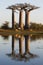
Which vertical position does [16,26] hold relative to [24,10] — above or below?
below

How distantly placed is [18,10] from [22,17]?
7.78 feet

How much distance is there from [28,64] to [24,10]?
52.4 meters

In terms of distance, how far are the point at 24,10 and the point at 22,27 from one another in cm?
402

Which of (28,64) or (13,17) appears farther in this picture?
(13,17)

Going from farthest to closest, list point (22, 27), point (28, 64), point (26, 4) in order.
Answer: point (22, 27) < point (26, 4) < point (28, 64)

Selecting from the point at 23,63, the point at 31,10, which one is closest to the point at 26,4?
the point at 31,10

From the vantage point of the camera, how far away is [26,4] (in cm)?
6075

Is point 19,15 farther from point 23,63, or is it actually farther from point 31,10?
point 23,63

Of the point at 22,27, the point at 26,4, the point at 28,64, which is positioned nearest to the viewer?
the point at 28,64

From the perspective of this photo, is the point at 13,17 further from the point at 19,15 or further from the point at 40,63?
the point at 40,63

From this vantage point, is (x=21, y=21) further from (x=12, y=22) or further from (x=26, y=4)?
(x=26, y=4)

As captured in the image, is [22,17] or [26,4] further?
[22,17]

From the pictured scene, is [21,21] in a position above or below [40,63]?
below

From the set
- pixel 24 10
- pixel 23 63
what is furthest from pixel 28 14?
pixel 23 63
